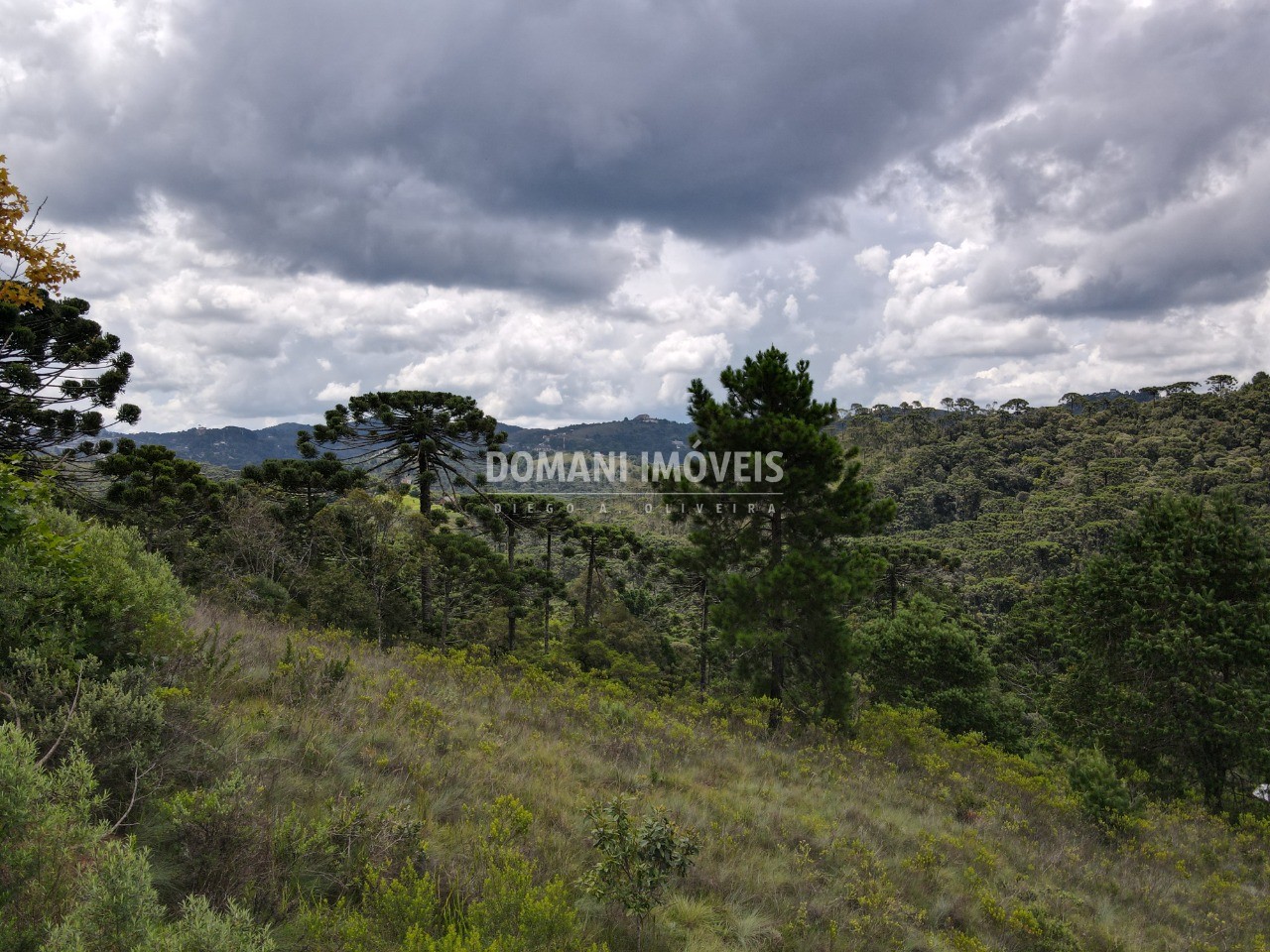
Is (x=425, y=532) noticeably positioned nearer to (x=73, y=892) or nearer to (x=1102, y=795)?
(x=73, y=892)

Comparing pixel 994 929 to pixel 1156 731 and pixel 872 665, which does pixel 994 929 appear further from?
pixel 872 665

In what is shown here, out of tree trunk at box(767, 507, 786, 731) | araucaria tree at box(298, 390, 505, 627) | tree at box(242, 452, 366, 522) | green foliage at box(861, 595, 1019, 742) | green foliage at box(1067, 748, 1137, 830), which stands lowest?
green foliage at box(861, 595, 1019, 742)

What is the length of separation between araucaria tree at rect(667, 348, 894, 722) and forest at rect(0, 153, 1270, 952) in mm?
91

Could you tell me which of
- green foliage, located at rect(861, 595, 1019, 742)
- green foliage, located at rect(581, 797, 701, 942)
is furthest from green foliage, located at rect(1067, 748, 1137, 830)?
green foliage, located at rect(861, 595, 1019, 742)

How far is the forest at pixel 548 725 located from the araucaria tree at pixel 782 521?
0.30 ft

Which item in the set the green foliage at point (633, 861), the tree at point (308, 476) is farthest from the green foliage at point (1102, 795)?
the tree at point (308, 476)

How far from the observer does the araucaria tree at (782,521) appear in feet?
39.8

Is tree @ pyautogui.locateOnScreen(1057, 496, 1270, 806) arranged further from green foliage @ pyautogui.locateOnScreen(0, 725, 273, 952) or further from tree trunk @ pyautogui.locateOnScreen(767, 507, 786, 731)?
green foliage @ pyautogui.locateOnScreen(0, 725, 273, 952)

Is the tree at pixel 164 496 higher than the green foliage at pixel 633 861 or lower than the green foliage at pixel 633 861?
higher

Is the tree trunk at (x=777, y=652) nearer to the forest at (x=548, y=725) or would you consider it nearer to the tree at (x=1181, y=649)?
the forest at (x=548, y=725)

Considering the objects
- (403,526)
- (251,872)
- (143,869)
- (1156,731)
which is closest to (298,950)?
(251,872)

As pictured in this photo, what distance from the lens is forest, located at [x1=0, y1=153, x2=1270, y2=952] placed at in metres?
3.33

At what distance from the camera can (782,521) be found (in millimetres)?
13258

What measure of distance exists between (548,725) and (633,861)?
15.5ft
